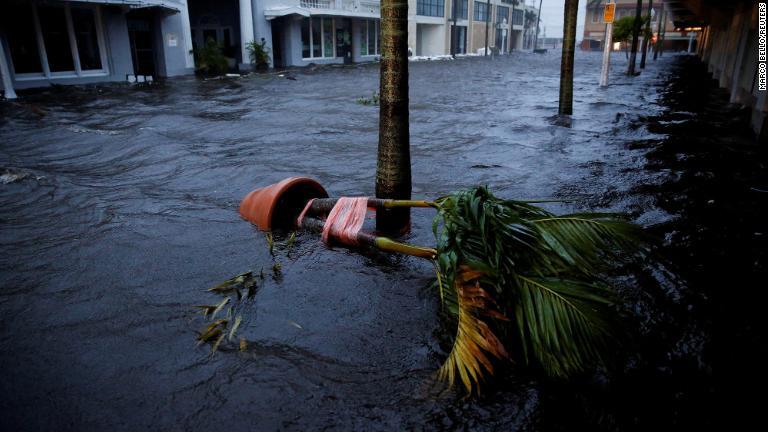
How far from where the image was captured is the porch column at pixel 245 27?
87.8 feet

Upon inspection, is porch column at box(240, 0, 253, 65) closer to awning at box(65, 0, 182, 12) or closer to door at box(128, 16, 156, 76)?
awning at box(65, 0, 182, 12)

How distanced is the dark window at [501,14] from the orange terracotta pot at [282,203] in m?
68.7

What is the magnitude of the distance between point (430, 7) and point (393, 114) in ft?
161

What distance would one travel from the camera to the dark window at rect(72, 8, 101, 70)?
1919cm

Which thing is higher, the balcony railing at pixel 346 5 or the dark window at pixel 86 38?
the balcony railing at pixel 346 5

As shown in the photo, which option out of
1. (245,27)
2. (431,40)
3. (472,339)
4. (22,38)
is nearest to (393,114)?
(472,339)

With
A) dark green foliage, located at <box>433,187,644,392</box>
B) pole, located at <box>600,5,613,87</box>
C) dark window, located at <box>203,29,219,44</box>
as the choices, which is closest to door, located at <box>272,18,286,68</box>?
dark window, located at <box>203,29,219,44</box>

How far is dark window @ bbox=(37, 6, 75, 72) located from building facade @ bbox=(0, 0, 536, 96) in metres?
0.04

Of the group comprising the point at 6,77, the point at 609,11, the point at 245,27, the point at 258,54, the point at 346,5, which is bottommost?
the point at 6,77

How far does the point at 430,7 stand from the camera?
49.2 m

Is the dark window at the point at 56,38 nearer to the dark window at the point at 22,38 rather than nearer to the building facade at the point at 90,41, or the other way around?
the building facade at the point at 90,41

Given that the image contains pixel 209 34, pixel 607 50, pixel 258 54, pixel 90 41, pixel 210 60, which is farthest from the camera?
pixel 209 34

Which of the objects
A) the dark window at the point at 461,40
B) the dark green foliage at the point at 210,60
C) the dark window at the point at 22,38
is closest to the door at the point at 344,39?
the dark green foliage at the point at 210,60

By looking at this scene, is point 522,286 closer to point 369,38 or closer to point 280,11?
point 280,11
